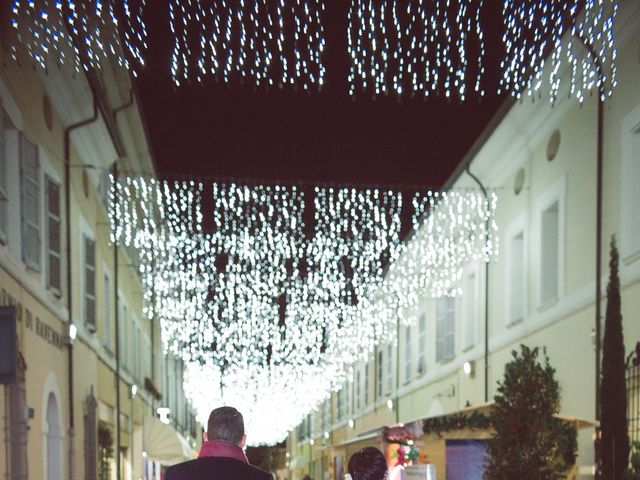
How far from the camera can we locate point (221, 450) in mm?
3760

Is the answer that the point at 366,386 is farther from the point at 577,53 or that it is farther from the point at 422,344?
the point at 577,53

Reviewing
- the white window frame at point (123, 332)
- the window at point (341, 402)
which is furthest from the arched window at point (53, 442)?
the window at point (341, 402)

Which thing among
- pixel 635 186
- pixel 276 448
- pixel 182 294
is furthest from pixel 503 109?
pixel 276 448

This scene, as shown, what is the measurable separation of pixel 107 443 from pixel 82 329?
3391 millimetres

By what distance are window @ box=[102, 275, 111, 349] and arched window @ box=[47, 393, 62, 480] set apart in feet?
15.6

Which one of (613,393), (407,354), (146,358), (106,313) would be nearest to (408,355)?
(407,354)

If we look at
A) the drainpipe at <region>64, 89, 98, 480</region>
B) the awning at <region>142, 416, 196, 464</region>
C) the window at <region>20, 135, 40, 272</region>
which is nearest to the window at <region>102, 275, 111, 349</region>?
the awning at <region>142, 416, 196, 464</region>

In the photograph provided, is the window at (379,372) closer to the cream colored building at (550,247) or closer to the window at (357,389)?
the window at (357,389)

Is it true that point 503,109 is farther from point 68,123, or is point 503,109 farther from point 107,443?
point 107,443

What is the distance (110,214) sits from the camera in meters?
17.6

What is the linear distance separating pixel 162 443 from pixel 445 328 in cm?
781

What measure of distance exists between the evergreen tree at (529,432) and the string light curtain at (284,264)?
5476mm

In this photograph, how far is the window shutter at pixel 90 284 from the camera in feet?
49.3

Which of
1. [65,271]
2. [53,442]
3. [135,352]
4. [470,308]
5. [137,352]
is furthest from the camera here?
[137,352]
